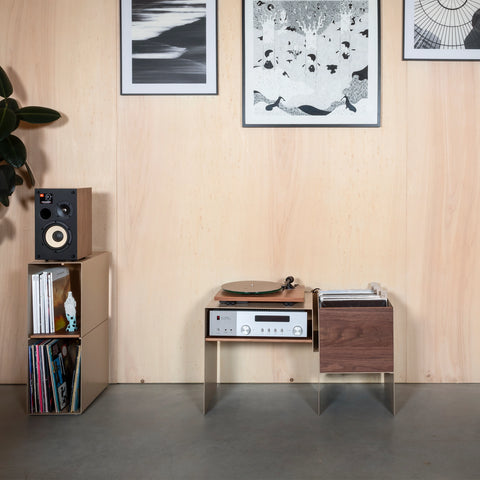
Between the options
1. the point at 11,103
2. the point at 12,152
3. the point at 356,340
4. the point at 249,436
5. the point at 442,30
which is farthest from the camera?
the point at 442,30

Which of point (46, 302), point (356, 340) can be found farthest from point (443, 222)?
point (46, 302)

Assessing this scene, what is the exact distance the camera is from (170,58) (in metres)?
3.68

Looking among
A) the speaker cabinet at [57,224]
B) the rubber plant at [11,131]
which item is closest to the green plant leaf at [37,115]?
the rubber plant at [11,131]

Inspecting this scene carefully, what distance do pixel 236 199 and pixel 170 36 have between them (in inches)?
38.6

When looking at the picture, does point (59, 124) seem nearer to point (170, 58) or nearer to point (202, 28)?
point (170, 58)

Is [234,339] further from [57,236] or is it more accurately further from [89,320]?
[57,236]

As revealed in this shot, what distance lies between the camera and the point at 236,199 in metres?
3.77

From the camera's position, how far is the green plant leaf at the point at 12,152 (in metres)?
3.39

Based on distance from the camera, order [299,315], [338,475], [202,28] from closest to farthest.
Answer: [338,475] < [299,315] < [202,28]

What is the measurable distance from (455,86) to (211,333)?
6.35ft

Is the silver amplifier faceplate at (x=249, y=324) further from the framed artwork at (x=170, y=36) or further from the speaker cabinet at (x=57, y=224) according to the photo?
the framed artwork at (x=170, y=36)

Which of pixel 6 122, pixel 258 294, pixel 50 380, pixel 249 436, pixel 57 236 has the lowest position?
pixel 249 436

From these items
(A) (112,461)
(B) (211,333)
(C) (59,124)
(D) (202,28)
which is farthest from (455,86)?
(A) (112,461)

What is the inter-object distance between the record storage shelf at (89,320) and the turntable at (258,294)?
66 centimetres
